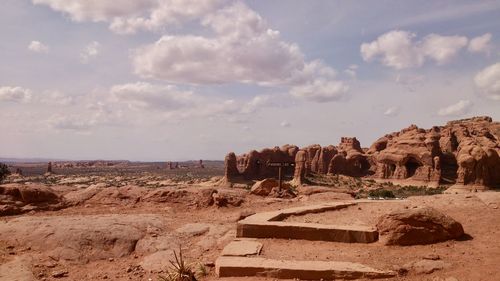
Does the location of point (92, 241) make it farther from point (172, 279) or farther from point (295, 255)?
point (295, 255)

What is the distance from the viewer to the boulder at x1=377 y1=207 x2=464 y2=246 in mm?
7699

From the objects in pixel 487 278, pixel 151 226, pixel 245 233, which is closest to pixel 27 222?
pixel 151 226

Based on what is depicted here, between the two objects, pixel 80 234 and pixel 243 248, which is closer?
pixel 243 248

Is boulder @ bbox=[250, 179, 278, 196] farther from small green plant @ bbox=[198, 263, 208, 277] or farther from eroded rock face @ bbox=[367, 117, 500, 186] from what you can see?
eroded rock face @ bbox=[367, 117, 500, 186]

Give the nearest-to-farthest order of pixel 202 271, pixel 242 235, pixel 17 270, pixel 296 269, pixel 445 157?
pixel 296 269 < pixel 202 271 < pixel 17 270 < pixel 242 235 < pixel 445 157

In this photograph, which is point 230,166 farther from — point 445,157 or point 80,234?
point 80,234

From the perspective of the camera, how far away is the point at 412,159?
184ft

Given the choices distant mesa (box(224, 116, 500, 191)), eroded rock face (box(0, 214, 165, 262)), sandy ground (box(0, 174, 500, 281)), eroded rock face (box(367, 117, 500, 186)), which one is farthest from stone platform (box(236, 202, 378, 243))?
eroded rock face (box(367, 117, 500, 186))

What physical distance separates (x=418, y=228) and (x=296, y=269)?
2.99 m

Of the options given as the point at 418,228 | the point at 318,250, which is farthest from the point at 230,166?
the point at 418,228

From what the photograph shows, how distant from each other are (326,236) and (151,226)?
515 cm

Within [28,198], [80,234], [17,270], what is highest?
[28,198]

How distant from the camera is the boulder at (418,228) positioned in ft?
25.3

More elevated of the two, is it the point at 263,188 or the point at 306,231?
the point at 263,188
